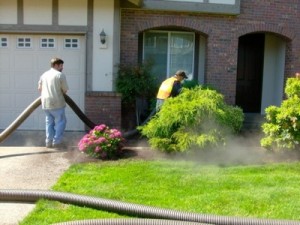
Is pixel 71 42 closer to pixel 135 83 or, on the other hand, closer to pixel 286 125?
pixel 135 83

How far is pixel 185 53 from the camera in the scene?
12.4m

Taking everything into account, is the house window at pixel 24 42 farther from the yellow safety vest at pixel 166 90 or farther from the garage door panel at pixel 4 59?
the yellow safety vest at pixel 166 90

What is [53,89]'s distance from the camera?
350 inches

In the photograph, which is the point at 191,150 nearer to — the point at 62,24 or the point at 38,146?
the point at 38,146

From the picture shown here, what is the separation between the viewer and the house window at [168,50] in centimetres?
1221

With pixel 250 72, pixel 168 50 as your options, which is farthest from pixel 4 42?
pixel 250 72

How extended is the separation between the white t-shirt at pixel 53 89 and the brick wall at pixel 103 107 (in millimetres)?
1764

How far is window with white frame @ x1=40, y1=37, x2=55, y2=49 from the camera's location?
11016 millimetres

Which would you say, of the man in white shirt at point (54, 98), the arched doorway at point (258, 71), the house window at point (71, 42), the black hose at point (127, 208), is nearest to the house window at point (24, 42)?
the house window at point (71, 42)

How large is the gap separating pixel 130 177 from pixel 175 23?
5645 millimetres

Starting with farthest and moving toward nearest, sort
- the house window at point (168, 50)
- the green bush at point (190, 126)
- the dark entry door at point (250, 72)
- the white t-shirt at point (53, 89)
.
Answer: the dark entry door at point (250, 72) → the house window at point (168, 50) → the white t-shirt at point (53, 89) → the green bush at point (190, 126)

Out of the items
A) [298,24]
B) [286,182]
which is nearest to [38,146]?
[286,182]

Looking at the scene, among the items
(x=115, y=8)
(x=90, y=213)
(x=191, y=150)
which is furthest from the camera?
(x=115, y=8)

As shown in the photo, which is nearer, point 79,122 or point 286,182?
point 286,182
